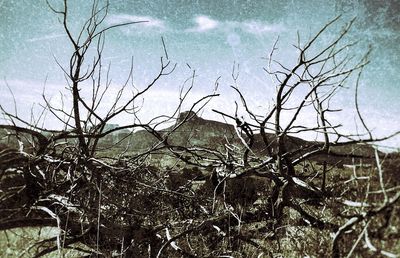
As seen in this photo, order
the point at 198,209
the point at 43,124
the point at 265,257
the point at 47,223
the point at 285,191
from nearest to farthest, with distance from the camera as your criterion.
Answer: the point at 47,223 → the point at 43,124 → the point at 285,191 → the point at 265,257 → the point at 198,209

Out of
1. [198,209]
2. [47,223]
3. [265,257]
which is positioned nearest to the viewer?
[47,223]

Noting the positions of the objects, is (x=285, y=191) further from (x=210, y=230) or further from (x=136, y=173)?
(x=136, y=173)

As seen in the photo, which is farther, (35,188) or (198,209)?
(198,209)

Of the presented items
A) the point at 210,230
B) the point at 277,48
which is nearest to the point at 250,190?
the point at 210,230

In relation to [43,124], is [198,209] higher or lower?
lower

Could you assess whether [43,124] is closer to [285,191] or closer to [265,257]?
[285,191]

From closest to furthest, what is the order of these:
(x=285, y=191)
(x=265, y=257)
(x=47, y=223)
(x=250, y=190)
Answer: (x=47, y=223) → (x=285, y=191) → (x=265, y=257) → (x=250, y=190)

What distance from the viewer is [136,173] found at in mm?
3486

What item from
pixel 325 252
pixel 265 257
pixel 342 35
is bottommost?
pixel 265 257

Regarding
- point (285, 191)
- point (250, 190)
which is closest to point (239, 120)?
point (285, 191)

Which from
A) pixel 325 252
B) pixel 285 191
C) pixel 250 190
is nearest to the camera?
pixel 325 252

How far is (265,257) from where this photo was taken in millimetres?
3156

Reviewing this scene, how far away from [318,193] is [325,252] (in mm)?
462

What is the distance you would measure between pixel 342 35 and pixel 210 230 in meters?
2.54
